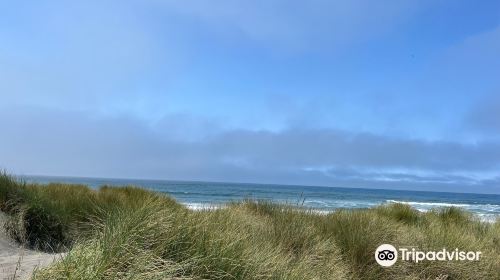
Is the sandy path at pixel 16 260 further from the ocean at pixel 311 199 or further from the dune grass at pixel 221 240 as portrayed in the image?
the ocean at pixel 311 199

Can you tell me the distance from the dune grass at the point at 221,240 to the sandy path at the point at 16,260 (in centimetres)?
27

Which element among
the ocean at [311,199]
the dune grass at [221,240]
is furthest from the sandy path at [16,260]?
the ocean at [311,199]

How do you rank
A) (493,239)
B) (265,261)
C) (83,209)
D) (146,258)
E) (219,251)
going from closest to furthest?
(146,258), (219,251), (265,261), (83,209), (493,239)

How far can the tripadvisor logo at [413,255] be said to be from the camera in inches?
267

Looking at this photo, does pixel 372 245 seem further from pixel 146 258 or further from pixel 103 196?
pixel 103 196

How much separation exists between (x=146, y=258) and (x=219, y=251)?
32.5 inches

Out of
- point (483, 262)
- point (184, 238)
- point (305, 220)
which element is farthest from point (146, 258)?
point (483, 262)

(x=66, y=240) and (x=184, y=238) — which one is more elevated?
(x=184, y=238)

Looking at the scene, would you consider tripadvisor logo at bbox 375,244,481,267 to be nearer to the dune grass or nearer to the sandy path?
the dune grass

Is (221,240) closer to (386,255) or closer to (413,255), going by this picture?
(386,255)

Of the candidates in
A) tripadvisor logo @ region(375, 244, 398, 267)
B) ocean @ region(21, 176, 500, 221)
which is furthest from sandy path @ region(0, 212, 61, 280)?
tripadvisor logo @ region(375, 244, 398, 267)

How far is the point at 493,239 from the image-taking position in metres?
10.3

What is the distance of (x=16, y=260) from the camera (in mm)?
5820

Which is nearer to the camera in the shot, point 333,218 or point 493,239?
point 333,218
